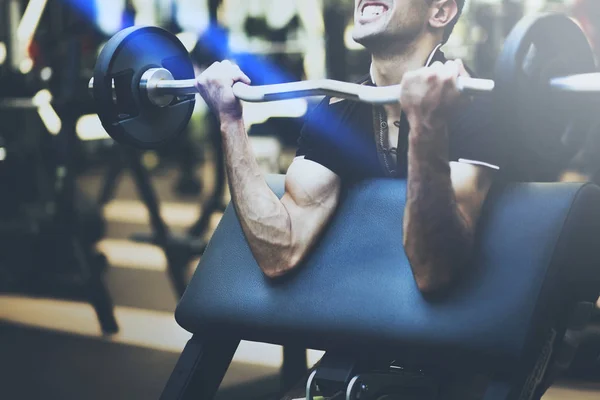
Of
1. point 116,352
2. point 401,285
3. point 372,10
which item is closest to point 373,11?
point 372,10

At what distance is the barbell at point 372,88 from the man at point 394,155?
0.19 feet

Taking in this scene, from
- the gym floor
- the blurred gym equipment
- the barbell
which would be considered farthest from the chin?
the blurred gym equipment

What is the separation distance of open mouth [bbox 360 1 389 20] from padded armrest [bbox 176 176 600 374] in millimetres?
302

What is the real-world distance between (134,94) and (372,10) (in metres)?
0.47

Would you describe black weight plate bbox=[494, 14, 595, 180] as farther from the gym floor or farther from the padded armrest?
the gym floor

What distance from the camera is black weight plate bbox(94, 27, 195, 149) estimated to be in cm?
161

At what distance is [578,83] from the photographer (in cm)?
124

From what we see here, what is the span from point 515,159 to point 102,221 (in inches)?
118

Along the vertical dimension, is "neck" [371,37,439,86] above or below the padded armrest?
above

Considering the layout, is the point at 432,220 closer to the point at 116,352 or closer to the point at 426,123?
the point at 426,123

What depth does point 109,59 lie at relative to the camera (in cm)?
161

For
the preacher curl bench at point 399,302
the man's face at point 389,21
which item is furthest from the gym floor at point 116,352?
the man's face at point 389,21

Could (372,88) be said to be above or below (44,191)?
above

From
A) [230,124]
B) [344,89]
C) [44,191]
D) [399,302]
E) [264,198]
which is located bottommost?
[44,191]
